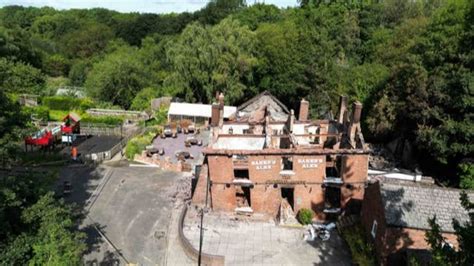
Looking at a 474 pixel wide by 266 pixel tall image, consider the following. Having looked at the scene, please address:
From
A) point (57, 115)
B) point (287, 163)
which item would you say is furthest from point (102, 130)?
point (287, 163)

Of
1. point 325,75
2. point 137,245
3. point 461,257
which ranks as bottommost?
point 137,245

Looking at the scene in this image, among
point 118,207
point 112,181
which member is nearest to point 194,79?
point 112,181

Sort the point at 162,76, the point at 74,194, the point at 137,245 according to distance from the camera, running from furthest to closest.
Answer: the point at 162,76, the point at 74,194, the point at 137,245

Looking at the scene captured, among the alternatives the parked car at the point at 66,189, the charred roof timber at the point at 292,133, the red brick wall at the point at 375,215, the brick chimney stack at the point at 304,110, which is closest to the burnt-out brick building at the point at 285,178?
the charred roof timber at the point at 292,133

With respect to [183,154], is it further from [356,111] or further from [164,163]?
[356,111]

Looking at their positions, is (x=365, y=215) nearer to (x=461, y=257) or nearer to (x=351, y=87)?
(x=461, y=257)

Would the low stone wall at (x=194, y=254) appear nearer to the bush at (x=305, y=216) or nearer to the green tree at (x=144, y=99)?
the bush at (x=305, y=216)

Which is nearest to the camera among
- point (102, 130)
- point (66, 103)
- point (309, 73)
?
point (102, 130)
